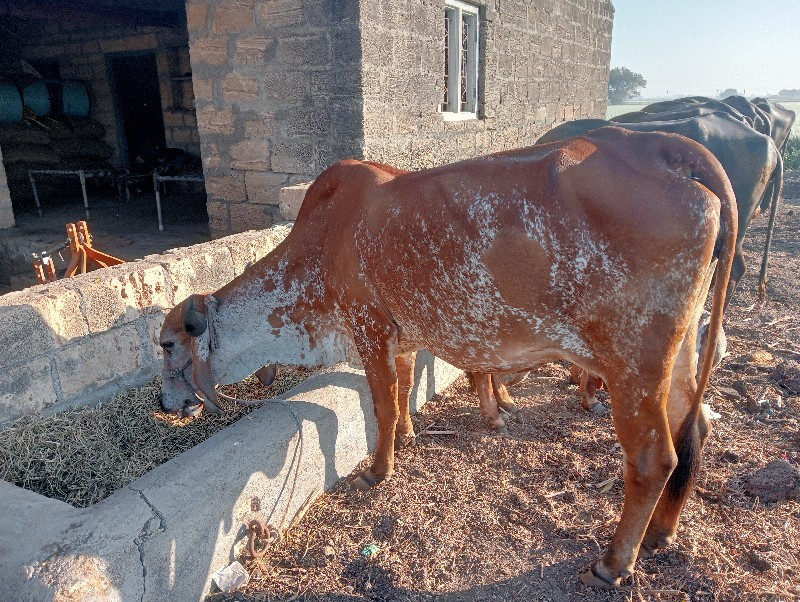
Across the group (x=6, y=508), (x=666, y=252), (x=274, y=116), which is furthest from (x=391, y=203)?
(x=274, y=116)

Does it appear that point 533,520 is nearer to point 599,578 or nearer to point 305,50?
point 599,578

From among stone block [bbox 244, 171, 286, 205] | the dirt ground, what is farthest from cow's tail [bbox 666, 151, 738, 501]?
stone block [bbox 244, 171, 286, 205]

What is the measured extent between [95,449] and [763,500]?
11.9 ft

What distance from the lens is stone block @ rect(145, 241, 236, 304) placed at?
4.08 m

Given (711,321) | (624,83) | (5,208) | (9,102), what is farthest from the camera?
(624,83)

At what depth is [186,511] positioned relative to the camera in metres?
2.54

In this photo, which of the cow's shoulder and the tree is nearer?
the cow's shoulder

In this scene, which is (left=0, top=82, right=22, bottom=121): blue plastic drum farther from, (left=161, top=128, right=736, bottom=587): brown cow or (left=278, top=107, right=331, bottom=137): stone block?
(left=161, top=128, right=736, bottom=587): brown cow

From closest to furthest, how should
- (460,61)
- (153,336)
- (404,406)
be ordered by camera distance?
1. (404,406)
2. (153,336)
3. (460,61)

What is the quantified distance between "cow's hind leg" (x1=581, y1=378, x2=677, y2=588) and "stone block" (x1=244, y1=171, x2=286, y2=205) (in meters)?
4.32

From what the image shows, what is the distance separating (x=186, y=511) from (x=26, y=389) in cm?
139

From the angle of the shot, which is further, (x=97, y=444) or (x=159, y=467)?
(x=97, y=444)

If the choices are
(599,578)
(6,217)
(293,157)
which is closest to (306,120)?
(293,157)

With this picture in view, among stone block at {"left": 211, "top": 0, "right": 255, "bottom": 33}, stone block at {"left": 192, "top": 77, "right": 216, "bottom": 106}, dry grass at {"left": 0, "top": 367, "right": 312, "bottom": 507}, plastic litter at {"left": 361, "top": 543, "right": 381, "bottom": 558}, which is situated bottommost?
plastic litter at {"left": 361, "top": 543, "right": 381, "bottom": 558}
